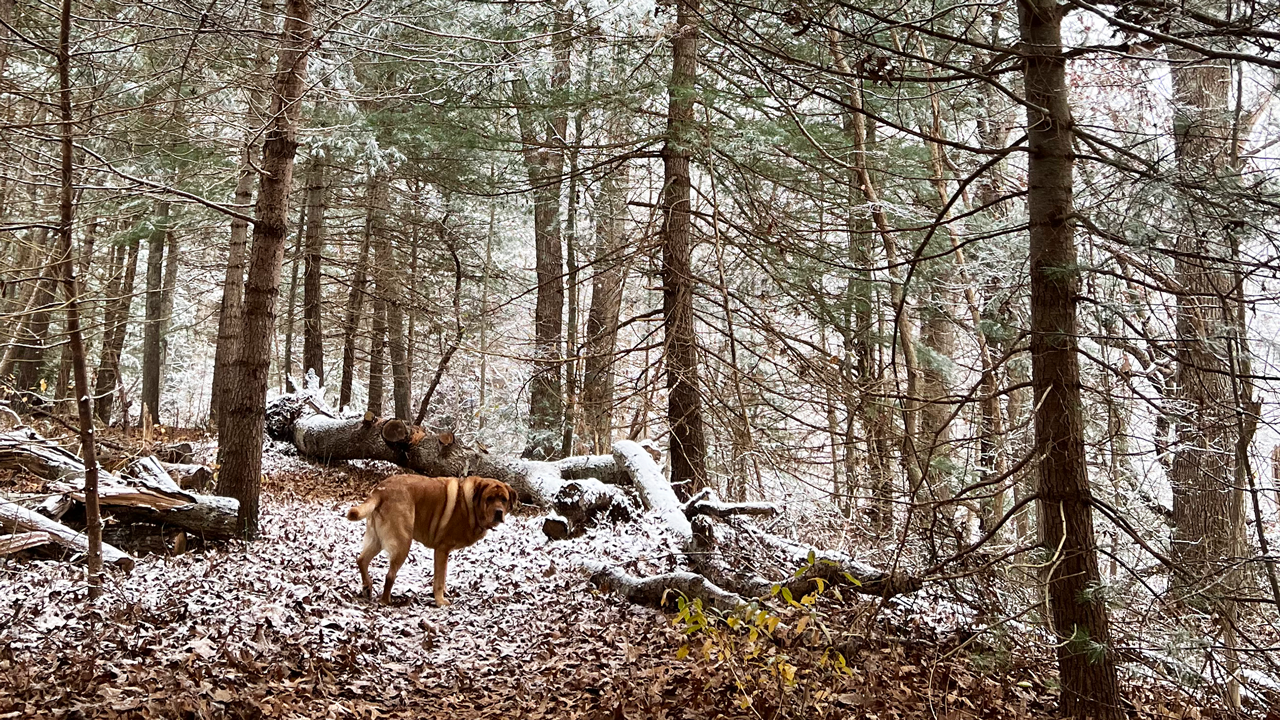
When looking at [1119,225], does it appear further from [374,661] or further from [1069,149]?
[374,661]

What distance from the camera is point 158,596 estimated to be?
19.1ft

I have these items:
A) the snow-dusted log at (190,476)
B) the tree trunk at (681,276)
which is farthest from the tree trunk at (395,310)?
the tree trunk at (681,276)

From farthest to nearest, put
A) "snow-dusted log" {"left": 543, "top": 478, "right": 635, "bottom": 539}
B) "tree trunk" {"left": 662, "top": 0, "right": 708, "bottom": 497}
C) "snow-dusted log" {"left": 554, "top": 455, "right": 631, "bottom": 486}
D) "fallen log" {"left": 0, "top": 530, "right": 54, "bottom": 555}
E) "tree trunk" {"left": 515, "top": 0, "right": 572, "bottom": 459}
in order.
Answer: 1. "tree trunk" {"left": 515, "top": 0, "right": 572, "bottom": 459}
2. "snow-dusted log" {"left": 554, "top": 455, "right": 631, "bottom": 486}
3. "snow-dusted log" {"left": 543, "top": 478, "right": 635, "bottom": 539}
4. "tree trunk" {"left": 662, "top": 0, "right": 708, "bottom": 497}
5. "fallen log" {"left": 0, "top": 530, "right": 54, "bottom": 555}

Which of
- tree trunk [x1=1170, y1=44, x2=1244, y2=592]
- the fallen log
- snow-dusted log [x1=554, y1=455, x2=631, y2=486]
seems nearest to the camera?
tree trunk [x1=1170, y1=44, x2=1244, y2=592]

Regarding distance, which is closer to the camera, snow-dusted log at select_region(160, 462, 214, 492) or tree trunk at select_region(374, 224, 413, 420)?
snow-dusted log at select_region(160, 462, 214, 492)

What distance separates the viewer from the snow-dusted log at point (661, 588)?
6.41 meters

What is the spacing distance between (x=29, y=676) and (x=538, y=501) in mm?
6111

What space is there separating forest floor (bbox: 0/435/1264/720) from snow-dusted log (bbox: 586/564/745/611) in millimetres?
137

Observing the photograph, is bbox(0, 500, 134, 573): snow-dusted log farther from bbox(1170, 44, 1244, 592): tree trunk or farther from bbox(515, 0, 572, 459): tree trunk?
bbox(1170, 44, 1244, 592): tree trunk

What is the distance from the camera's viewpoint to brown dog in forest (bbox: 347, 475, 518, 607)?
6.86m

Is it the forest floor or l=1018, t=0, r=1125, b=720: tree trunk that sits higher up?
l=1018, t=0, r=1125, b=720: tree trunk

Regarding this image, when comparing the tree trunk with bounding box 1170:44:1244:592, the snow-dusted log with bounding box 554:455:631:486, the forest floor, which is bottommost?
the forest floor

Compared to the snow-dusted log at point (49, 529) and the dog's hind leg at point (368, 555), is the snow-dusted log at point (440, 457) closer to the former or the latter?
the dog's hind leg at point (368, 555)

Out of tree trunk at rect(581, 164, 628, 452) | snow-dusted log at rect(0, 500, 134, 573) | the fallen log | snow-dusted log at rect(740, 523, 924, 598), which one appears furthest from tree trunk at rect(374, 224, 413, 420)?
snow-dusted log at rect(740, 523, 924, 598)
